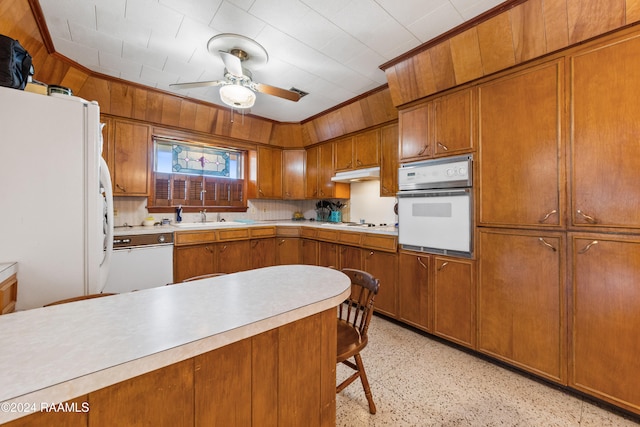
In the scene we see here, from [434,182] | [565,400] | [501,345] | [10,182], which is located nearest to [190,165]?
[10,182]

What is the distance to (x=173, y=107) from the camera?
3.27m

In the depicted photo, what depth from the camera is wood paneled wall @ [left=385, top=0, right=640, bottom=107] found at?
5.01ft

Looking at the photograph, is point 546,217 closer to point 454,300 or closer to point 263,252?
point 454,300

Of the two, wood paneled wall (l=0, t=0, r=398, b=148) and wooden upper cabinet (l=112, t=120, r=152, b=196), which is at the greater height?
wood paneled wall (l=0, t=0, r=398, b=148)

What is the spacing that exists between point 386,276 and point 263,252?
1867mm

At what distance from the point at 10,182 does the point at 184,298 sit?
1.16 meters

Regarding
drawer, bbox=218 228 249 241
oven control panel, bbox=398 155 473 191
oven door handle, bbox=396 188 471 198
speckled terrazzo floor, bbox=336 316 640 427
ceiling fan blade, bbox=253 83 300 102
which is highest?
ceiling fan blade, bbox=253 83 300 102

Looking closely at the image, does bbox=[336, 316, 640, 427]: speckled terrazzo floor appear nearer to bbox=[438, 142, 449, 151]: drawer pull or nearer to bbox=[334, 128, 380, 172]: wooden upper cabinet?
bbox=[438, 142, 449, 151]: drawer pull

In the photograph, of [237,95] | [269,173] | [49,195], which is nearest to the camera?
[49,195]

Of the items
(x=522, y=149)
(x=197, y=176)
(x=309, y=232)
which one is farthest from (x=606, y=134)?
(x=197, y=176)

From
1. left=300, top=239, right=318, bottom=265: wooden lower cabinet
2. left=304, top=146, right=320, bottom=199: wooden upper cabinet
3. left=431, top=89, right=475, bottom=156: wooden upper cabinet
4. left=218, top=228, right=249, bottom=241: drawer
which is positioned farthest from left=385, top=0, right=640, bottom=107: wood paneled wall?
left=218, top=228, right=249, bottom=241: drawer

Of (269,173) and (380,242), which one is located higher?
(269,173)

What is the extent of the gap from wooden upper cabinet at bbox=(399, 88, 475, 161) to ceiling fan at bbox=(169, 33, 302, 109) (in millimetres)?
1159

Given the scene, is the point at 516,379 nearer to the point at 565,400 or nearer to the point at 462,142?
the point at 565,400
